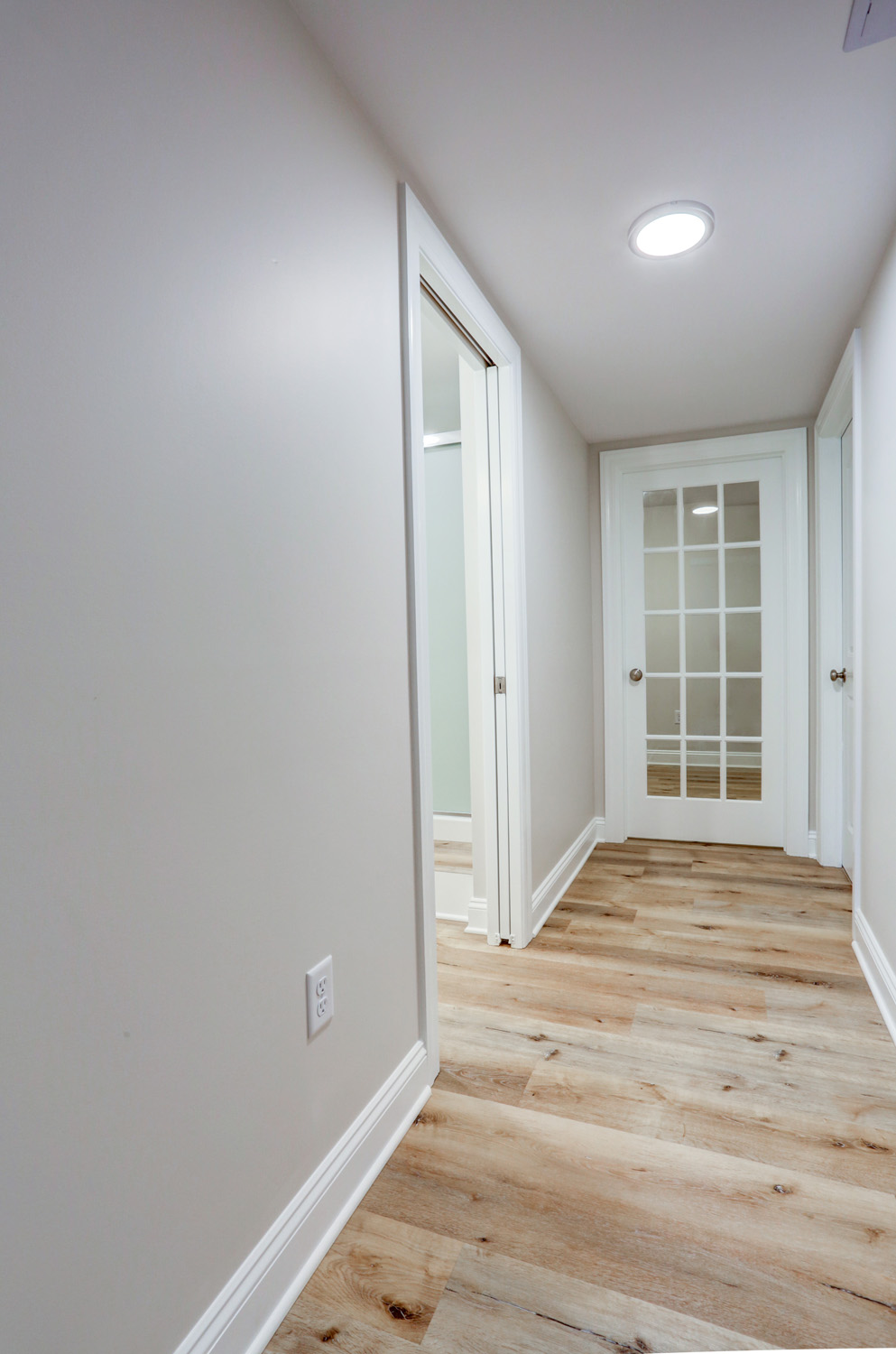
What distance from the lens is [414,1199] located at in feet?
4.45

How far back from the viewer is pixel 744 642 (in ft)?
12.1

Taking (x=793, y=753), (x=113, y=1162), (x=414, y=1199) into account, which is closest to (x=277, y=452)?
(x=113, y=1162)

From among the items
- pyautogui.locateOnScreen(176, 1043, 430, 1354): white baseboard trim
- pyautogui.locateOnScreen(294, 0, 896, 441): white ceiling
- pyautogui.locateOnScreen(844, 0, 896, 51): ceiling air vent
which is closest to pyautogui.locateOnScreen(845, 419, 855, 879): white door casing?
pyautogui.locateOnScreen(294, 0, 896, 441): white ceiling

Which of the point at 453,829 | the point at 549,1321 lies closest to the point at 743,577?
the point at 453,829

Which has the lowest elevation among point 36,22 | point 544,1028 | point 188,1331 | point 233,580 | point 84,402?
point 544,1028

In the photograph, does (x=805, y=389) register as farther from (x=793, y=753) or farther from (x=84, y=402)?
(x=84, y=402)

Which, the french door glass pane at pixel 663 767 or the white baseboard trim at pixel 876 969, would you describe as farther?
the french door glass pane at pixel 663 767

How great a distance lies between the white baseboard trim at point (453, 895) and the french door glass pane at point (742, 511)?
2.21 meters

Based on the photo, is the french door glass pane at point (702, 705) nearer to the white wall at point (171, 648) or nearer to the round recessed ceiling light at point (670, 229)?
the round recessed ceiling light at point (670, 229)

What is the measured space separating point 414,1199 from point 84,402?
56.9 inches

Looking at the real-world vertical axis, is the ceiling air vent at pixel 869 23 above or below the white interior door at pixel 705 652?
above

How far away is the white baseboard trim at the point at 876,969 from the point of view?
192 cm

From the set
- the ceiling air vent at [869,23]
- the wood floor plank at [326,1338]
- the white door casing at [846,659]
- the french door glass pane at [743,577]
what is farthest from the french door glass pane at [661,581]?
the wood floor plank at [326,1338]

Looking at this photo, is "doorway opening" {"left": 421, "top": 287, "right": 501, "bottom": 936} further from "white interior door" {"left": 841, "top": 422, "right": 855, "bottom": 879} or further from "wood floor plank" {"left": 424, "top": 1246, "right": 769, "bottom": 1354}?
"white interior door" {"left": 841, "top": 422, "right": 855, "bottom": 879}
